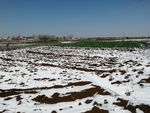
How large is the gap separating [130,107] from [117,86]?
5.61 m

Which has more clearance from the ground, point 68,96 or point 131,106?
point 131,106

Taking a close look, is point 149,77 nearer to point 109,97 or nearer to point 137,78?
point 137,78

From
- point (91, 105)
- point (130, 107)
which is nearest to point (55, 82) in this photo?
point (91, 105)

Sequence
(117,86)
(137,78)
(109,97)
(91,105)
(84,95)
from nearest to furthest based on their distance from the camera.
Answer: (91,105) → (109,97) → (84,95) → (117,86) → (137,78)

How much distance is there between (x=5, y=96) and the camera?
15.1 metres

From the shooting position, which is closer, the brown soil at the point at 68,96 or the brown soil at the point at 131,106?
the brown soil at the point at 131,106

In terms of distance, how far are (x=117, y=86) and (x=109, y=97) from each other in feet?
12.1

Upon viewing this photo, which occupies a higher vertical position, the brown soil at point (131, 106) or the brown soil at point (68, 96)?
the brown soil at point (131, 106)

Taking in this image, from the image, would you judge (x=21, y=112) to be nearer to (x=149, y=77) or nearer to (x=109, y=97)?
(x=109, y=97)

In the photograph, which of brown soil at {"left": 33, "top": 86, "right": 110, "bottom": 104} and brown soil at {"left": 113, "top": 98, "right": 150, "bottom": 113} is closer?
brown soil at {"left": 113, "top": 98, "right": 150, "bottom": 113}

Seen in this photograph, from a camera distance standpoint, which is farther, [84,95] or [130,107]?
[84,95]

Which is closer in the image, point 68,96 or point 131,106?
point 131,106

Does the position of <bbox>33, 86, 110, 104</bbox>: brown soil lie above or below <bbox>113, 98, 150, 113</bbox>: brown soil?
below

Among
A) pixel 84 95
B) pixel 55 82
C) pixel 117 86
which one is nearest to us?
pixel 84 95
